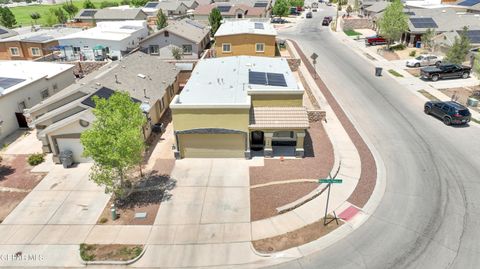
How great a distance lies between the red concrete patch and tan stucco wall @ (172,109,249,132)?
9490 mm

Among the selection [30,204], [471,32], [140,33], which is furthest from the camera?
[140,33]

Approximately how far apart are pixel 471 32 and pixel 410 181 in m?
42.5

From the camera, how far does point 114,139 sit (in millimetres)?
20359

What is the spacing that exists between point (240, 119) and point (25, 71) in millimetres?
27410

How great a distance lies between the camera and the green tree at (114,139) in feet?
65.8

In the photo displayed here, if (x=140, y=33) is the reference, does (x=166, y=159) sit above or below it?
below

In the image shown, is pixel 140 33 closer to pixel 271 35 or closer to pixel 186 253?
pixel 271 35

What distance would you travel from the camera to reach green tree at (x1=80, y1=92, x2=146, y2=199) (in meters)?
20.1

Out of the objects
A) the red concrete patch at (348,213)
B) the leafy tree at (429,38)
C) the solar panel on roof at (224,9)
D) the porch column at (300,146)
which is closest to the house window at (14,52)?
the solar panel on roof at (224,9)

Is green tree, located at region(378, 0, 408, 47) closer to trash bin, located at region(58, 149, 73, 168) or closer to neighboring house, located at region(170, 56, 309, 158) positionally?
neighboring house, located at region(170, 56, 309, 158)

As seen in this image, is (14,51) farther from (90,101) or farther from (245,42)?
(245,42)

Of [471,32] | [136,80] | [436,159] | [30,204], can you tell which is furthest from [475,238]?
[471,32]

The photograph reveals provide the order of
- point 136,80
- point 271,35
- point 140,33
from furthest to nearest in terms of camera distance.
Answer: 1. point 140,33
2. point 271,35
3. point 136,80

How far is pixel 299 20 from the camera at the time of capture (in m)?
99.4
